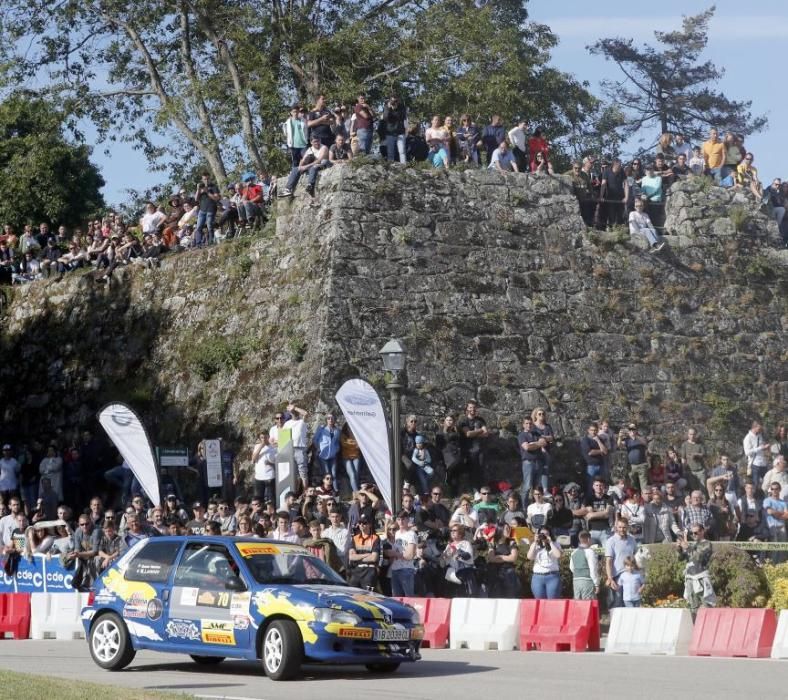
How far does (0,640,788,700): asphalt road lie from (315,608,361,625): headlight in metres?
0.55

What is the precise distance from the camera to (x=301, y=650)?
13922 millimetres

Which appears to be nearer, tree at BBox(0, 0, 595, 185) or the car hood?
the car hood

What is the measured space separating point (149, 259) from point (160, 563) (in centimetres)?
1654

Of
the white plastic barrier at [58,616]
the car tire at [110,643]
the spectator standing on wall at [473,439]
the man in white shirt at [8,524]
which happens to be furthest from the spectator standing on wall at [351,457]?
the car tire at [110,643]

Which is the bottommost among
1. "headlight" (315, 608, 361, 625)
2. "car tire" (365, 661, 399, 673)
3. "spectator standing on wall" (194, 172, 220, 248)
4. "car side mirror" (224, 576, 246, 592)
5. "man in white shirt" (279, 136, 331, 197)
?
"car tire" (365, 661, 399, 673)

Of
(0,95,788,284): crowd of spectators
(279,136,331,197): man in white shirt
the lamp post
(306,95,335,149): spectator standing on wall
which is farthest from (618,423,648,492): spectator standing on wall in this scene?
(306,95,335,149): spectator standing on wall

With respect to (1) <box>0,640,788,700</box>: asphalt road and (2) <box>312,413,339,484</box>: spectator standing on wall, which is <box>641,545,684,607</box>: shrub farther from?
(2) <box>312,413,339,484</box>: spectator standing on wall

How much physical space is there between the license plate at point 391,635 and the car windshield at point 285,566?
100cm

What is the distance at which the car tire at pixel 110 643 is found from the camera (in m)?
15.2

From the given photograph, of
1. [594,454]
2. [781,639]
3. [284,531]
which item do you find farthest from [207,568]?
[594,454]

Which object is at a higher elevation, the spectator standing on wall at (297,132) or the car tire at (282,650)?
the spectator standing on wall at (297,132)

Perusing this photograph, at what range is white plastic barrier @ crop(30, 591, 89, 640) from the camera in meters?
20.4

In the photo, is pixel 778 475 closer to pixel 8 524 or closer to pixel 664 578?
pixel 664 578

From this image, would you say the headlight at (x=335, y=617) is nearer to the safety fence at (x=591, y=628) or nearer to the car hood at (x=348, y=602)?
the car hood at (x=348, y=602)
